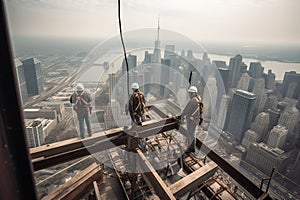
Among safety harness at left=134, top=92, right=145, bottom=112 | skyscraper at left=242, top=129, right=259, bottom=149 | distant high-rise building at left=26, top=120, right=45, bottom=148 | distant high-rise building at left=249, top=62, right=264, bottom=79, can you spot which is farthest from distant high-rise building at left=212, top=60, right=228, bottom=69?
safety harness at left=134, top=92, right=145, bottom=112

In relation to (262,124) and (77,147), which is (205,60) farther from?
(77,147)

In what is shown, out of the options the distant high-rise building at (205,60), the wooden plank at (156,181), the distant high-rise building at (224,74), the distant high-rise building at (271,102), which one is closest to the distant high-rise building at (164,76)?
the wooden plank at (156,181)

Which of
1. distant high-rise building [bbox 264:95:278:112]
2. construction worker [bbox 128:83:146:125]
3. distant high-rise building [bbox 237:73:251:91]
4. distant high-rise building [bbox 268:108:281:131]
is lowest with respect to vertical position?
distant high-rise building [bbox 268:108:281:131]

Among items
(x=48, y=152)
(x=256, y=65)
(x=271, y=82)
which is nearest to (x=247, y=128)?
(x=271, y=82)

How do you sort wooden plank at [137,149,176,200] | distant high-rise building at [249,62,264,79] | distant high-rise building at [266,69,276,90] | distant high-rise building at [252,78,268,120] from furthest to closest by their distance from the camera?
distant high-rise building at [249,62,264,79], distant high-rise building at [266,69,276,90], distant high-rise building at [252,78,268,120], wooden plank at [137,149,176,200]

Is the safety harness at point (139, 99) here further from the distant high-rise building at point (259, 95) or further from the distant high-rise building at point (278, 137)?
the distant high-rise building at point (259, 95)

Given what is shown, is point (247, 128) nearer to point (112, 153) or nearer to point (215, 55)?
point (215, 55)

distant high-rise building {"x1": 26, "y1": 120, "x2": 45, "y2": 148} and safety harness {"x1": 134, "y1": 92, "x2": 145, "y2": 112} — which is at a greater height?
safety harness {"x1": 134, "y1": 92, "x2": 145, "y2": 112}

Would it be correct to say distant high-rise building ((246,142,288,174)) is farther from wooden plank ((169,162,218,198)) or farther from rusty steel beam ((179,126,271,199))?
wooden plank ((169,162,218,198))
